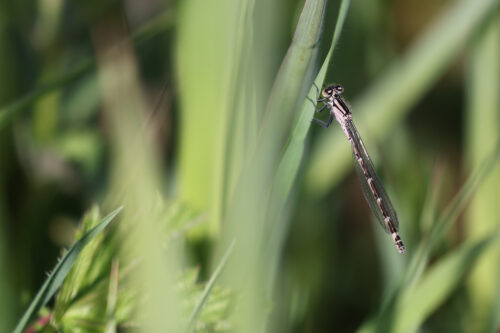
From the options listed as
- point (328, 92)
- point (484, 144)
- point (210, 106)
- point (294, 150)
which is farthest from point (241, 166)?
point (484, 144)

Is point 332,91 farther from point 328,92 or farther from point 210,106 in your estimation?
point 210,106

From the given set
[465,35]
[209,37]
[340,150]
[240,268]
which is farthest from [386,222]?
[240,268]

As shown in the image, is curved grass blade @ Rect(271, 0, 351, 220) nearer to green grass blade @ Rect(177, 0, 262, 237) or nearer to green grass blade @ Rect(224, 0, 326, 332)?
green grass blade @ Rect(224, 0, 326, 332)

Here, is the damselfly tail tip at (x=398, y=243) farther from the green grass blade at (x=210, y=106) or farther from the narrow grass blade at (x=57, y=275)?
the narrow grass blade at (x=57, y=275)

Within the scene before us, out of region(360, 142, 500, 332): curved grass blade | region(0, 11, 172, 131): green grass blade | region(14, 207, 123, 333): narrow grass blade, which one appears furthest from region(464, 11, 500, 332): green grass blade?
region(14, 207, 123, 333): narrow grass blade

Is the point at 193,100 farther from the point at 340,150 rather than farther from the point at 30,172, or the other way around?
the point at 30,172

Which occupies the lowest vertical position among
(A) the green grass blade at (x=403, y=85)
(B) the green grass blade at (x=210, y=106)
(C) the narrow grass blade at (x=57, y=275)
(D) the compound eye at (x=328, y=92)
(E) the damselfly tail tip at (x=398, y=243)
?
(C) the narrow grass blade at (x=57, y=275)

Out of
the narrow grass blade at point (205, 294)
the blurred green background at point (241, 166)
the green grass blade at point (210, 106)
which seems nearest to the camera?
the narrow grass blade at point (205, 294)

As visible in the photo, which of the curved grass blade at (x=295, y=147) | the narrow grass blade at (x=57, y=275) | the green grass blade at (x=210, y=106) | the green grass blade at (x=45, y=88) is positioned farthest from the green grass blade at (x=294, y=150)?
the green grass blade at (x=45, y=88)
